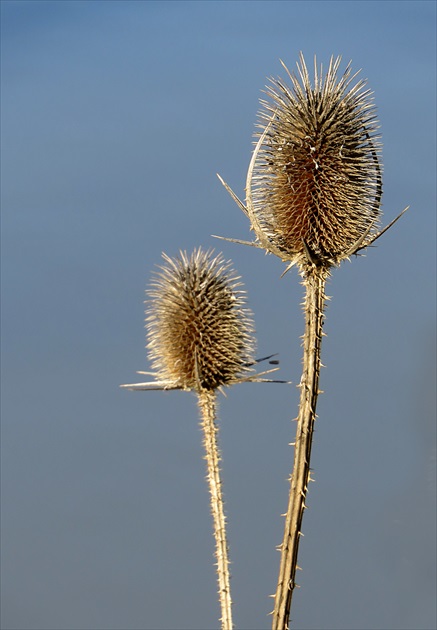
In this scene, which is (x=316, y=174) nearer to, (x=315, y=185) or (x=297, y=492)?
(x=315, y=185)

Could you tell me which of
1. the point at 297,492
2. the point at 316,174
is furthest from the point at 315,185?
the point at 297,492

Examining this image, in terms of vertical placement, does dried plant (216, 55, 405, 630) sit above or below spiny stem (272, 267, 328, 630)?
above

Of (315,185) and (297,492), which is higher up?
(315,185)

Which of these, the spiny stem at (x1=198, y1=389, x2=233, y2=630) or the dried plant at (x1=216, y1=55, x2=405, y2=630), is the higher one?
the dried plant at (x1=216, y1=55, x2=405, y2=630)
